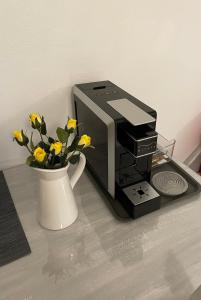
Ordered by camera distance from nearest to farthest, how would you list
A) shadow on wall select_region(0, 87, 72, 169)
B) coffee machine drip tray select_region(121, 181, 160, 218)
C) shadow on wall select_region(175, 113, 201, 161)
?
coffee machine drip tray select_region(121, 181, 160, 218) < shadow on wall select_region(0, 87, 72, 169) < shadow on wall select_region(175, 113, 201, 161)

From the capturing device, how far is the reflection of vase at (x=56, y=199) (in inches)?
23.6

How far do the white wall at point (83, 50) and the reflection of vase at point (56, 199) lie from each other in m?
0.30

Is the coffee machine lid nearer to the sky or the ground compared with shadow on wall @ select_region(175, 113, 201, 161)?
nearer to the sky

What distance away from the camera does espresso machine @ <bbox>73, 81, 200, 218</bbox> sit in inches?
23.9

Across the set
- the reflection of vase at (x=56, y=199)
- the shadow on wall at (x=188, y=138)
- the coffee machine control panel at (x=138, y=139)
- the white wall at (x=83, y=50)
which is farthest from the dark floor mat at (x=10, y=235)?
the shadow on wall at (x=188, y=138)

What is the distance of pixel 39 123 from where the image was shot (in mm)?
632

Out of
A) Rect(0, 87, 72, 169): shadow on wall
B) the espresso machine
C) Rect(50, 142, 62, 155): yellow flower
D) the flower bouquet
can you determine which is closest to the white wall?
Rect(0, 87, 72, 169): shadow on wall

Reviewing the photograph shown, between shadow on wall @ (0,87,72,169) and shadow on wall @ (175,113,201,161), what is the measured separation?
69 centimetres

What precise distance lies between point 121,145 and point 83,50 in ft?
1.21

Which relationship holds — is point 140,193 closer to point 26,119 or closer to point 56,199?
point 56,199

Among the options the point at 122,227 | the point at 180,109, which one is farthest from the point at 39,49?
the point at 180,109

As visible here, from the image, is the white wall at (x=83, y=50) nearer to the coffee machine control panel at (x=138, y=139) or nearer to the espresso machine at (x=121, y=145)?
the espresso machine at (x=121, y=145)

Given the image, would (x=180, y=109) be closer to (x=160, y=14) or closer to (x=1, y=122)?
(x=160, y=14)

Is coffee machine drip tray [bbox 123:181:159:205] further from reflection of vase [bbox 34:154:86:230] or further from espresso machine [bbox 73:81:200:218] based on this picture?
reflection of vase [bbox 34:154:86:230]
